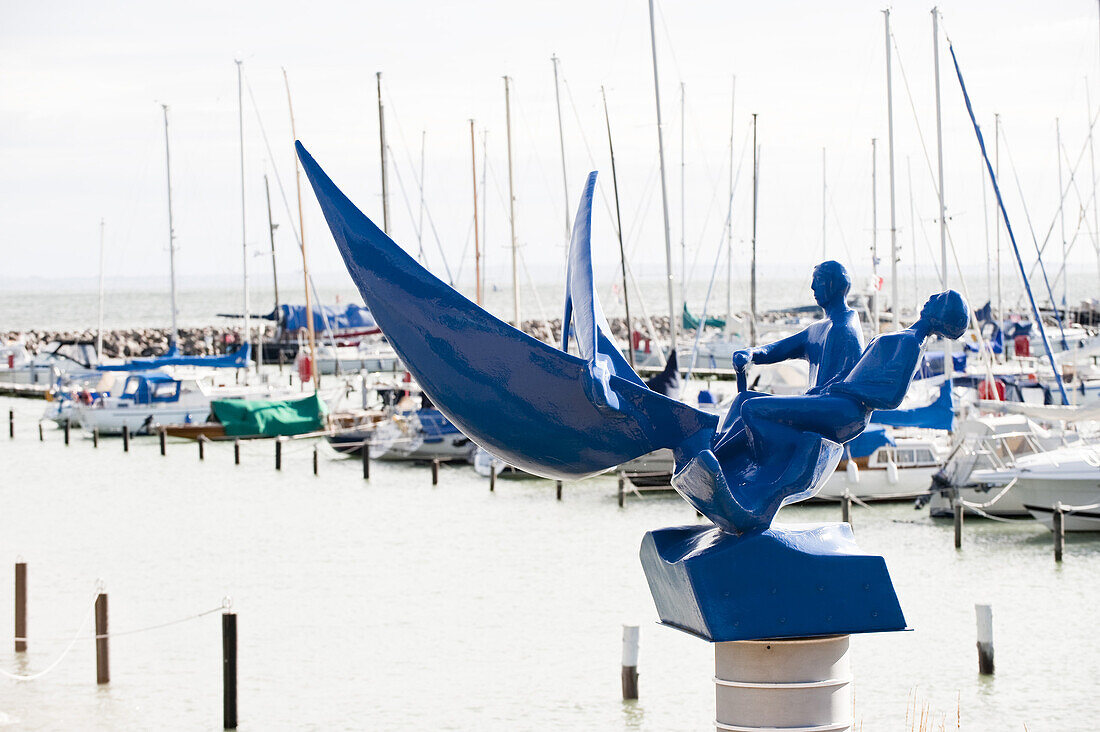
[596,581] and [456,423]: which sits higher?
[456,423]

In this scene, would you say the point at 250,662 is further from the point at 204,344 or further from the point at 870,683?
the point at 204,344

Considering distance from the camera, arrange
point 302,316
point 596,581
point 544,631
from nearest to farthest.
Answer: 1. point 544,631
2. point 596,581
3. point 302,316

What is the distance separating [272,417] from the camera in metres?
42.3

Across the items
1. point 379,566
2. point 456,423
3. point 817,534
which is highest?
point 456,423

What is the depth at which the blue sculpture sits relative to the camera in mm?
5566

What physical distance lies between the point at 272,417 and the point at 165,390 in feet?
15.5

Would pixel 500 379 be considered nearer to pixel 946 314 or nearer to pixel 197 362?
pixel 946 314

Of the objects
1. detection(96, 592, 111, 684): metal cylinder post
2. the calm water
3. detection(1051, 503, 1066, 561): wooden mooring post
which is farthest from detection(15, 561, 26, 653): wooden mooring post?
detection(1051, 503, 1066, 561): wooden mooring post

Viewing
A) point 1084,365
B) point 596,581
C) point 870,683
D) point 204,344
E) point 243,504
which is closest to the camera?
point 870,683

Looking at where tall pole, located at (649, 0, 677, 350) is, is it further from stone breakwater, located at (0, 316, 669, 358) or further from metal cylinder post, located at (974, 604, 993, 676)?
stone breakwater, located at (0, 316, 669, 358)

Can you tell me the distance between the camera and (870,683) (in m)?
16.2

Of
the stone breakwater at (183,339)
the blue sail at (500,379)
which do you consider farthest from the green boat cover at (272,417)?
the blue sail at (500,379)

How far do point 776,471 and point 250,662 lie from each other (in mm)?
12920

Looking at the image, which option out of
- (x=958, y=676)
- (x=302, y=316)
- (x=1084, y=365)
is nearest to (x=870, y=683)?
(x=958, y=676)
